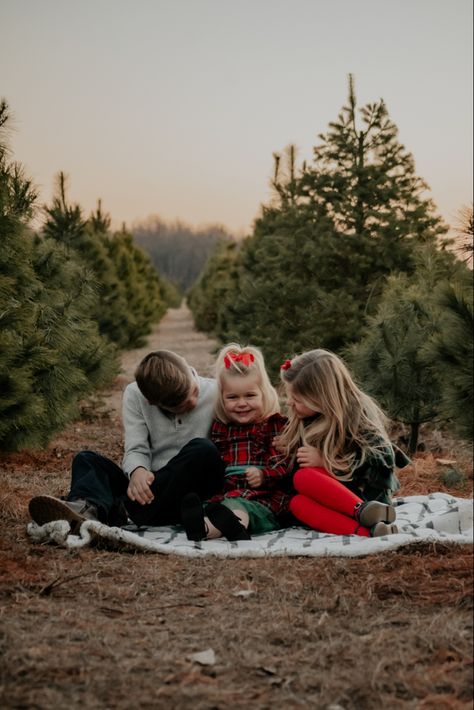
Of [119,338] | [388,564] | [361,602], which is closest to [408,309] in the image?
[388,564]

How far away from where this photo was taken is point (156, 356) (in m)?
3.93

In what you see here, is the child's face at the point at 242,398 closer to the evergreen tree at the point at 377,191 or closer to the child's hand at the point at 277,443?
the child's hand at the point at 277,443

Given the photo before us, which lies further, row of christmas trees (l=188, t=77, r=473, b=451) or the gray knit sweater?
row of christmas trees (l=188, t=77, r=473, b=451)

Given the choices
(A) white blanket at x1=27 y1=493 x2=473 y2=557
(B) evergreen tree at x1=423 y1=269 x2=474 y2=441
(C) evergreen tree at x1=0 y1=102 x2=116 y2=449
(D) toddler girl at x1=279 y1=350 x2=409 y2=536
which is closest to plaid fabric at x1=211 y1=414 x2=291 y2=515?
(D) toddler girl at x1=279 y1=350 x2=409 y2=536

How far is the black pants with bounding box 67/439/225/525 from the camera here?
382cm

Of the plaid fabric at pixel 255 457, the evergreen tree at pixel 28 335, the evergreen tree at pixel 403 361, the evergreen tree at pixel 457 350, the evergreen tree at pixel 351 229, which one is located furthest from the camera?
the evergreen tree at pixel 351 229

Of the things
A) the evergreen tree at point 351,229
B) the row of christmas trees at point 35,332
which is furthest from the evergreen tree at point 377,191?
the row of christmas trees at point 35,332

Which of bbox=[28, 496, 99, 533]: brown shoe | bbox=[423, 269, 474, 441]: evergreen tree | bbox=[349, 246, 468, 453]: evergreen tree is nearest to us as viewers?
bbox=[28, 496, 99, 533]: brown shoe

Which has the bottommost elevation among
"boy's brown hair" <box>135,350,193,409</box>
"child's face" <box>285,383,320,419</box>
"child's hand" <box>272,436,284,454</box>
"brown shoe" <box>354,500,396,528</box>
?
"brown shoe" <box>354,500,396,528</box>

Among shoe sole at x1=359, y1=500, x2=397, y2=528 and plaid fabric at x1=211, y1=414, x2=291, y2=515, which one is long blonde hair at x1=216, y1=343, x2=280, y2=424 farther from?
shoe sole at x1=359, y1=500, x2=397, y2=528

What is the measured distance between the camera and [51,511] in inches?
144

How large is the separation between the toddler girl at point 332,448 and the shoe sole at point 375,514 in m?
0.08

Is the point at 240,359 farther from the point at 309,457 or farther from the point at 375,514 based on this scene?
the point at 375,514

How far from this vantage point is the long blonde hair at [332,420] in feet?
12.9
